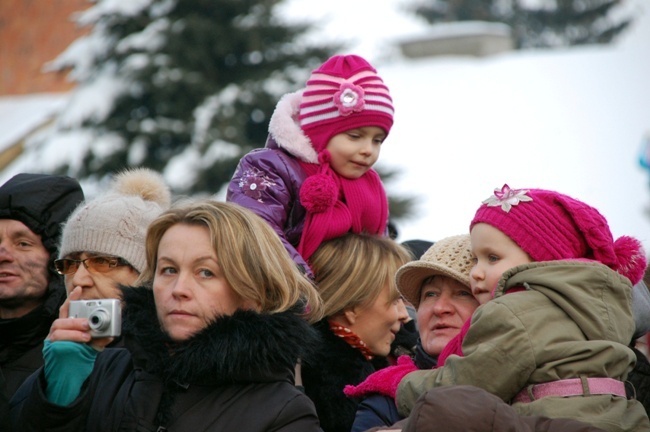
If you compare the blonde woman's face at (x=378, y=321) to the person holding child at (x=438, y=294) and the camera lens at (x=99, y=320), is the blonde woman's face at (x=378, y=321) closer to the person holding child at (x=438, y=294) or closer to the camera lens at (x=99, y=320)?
the person holding child at (x=438, y=294)

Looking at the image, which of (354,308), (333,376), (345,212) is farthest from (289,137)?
(333,376)

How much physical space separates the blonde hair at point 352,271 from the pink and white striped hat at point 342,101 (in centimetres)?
52

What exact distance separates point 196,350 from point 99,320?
0.33 m

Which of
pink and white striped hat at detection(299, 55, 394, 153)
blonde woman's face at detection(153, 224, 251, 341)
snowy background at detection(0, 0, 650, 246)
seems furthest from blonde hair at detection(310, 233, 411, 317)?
snowy background at detection(0, 0, 650, 246)

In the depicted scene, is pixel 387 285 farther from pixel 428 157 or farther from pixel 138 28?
pixel 428 157

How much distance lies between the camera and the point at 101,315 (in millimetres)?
3422

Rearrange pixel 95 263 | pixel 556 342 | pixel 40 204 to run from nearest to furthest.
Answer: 1. pixel 556 342
2. pixel 95 263
3. pixel 40 204

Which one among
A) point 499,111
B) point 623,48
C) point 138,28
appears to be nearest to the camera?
point 138,28

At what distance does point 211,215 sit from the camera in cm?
376

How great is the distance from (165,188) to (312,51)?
11.3 meters

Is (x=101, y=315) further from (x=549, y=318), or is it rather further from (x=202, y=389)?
(x=549, y=318)

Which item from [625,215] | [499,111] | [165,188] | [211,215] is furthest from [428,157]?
[211,215]

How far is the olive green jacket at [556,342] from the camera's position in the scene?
10.5 ft

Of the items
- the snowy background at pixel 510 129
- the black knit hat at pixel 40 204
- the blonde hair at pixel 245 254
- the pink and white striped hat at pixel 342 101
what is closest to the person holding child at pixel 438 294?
the blonde hair at pixel 245 254
